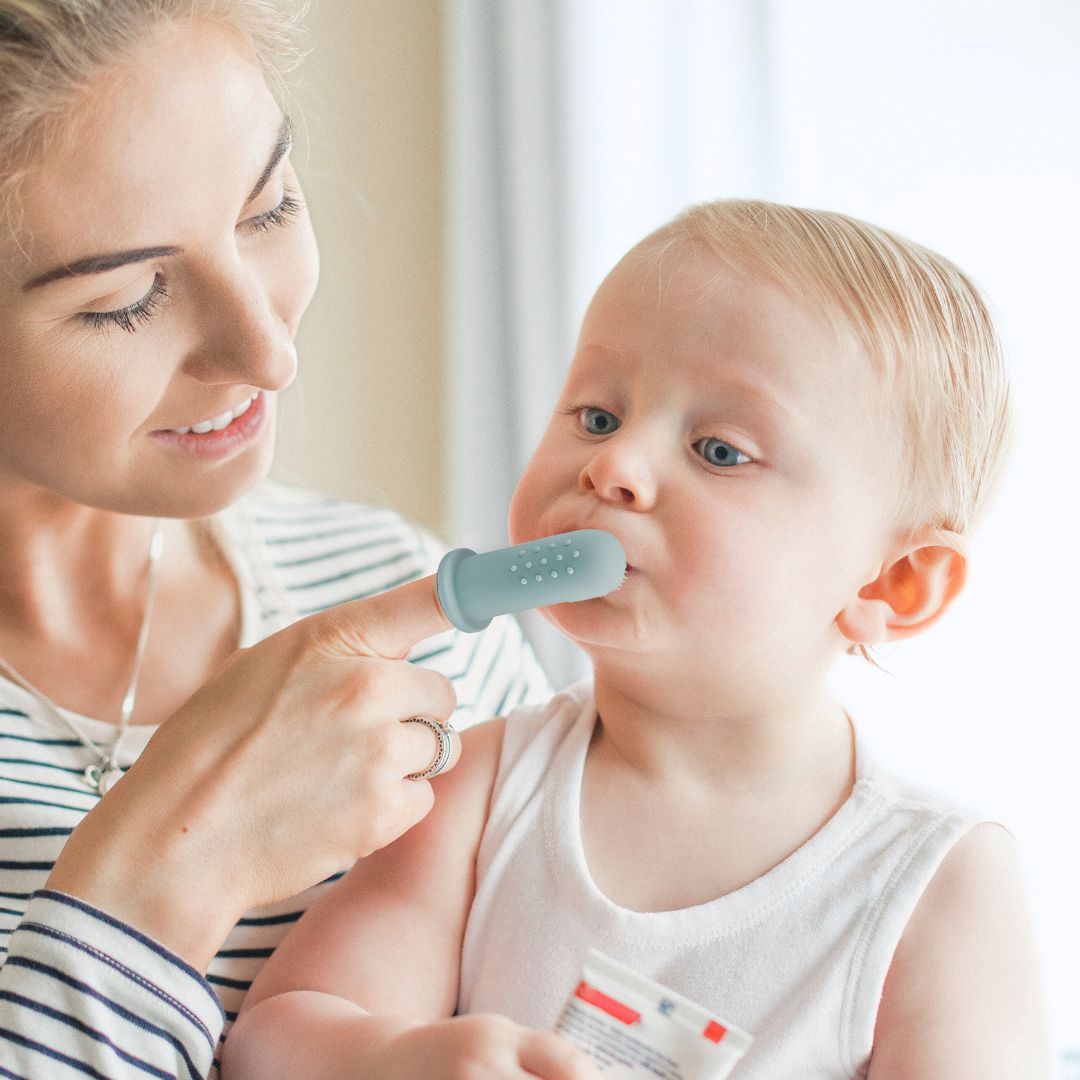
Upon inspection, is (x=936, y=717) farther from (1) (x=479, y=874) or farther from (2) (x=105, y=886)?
(2) (x=105, y=886)

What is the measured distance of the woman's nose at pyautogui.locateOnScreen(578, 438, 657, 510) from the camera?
37.4 inches

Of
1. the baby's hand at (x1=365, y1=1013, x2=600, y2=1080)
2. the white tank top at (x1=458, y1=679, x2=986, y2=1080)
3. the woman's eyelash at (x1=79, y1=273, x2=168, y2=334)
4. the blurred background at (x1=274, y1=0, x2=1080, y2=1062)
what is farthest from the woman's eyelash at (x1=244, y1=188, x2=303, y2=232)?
the baby's hand at (x1=365, y1=1013, x2=600, y2=1080)

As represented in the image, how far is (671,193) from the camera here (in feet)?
7.70

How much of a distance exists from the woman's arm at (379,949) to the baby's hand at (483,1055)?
0.07m

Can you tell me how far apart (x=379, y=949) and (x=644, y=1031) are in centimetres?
23

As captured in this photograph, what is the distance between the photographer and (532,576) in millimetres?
916

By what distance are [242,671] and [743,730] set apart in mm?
430

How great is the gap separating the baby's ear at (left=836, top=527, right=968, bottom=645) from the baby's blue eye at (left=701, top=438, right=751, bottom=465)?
0.60ft

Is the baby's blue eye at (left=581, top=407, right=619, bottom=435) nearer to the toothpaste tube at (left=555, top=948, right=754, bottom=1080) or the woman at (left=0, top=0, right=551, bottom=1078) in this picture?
the woman at (left=0, top=0, right=551, bottom=1078)

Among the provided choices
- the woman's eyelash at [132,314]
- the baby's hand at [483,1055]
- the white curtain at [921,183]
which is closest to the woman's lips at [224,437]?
the woman's eyelash at [132,314]

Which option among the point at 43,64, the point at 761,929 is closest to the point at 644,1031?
the point at 761,929

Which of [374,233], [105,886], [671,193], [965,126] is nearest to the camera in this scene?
[105,886]

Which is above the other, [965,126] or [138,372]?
[965,126]

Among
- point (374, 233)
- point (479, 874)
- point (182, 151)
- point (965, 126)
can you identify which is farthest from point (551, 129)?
point (479, 874)
